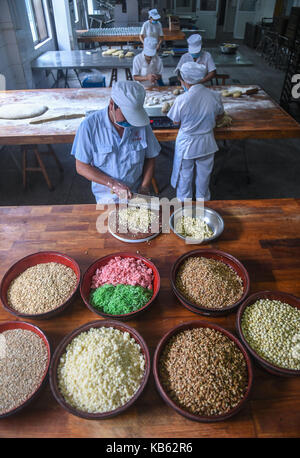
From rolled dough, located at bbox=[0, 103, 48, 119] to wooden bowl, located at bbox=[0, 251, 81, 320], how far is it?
264 cm

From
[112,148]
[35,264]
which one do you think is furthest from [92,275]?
[112,148]

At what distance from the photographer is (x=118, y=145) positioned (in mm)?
2256

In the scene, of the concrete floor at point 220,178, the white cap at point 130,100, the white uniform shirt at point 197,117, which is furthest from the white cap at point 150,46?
the white cap at point 130,100

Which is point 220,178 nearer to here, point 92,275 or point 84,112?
point 84,112

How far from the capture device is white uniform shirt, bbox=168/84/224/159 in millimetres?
2934

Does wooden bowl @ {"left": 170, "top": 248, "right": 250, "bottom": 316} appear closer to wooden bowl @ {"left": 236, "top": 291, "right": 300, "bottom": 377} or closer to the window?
wooden bowl @ {"left": 236, "top": 291, "right": 300, "bottom": 377}

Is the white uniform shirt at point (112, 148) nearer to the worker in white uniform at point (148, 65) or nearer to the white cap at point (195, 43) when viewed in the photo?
the white cap at point (195, 43)

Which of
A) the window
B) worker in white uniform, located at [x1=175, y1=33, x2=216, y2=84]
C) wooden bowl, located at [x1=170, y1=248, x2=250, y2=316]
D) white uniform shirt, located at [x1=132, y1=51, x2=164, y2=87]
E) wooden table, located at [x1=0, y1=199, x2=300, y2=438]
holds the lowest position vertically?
wooden table, located at [x1=0, y1=199, x2=300, y2=438]

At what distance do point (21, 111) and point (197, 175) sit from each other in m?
2.35

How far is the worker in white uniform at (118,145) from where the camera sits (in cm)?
195

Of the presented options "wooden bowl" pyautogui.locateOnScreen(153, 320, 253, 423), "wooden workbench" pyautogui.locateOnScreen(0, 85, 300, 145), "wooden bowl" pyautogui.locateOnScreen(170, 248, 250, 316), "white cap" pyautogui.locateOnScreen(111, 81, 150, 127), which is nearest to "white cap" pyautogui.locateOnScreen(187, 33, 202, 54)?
"wooden workbench" pyautogui.locateOnScreen(0, 85, 300, 145)

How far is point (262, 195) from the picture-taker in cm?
418

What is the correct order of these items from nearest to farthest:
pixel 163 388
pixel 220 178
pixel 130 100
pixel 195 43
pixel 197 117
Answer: pixel 163 388, pixel 130 100, pixel 197 117, pixel 195 43, pixel 220 178
